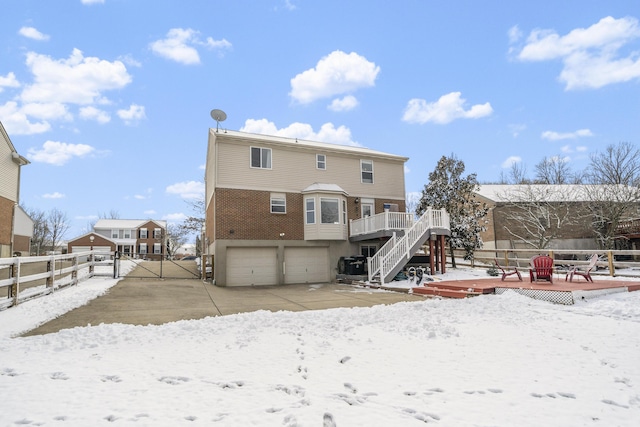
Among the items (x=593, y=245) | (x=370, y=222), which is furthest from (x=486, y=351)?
(x=593, y=245)

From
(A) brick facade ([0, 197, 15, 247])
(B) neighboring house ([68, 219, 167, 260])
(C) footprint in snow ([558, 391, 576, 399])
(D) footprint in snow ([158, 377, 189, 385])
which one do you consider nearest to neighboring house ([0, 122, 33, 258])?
(A) brick facade ([0, 197, 15, 247])

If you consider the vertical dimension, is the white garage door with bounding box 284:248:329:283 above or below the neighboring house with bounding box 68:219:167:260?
below

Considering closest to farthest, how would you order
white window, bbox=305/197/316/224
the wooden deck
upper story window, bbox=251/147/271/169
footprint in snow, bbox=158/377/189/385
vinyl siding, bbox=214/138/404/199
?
footprint in snow, bbox=158/377/189/385, the wooden deck, vinyl siding, bbox=214/138/404/199, upper story window, bbox=251/147/271/169, white window, bbox=305/197/316/224

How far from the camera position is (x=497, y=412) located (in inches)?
134

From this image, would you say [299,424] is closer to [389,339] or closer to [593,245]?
[389,339]

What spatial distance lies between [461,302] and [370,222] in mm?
8656

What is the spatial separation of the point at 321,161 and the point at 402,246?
6887 mm

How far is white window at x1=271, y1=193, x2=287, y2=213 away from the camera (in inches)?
711

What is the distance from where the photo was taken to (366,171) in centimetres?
2066

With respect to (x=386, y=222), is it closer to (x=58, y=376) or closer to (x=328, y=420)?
(x=328, y=420)

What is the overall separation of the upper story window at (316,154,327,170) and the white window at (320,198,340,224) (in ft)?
7.41

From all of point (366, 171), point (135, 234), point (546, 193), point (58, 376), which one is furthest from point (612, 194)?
point (135, 234)

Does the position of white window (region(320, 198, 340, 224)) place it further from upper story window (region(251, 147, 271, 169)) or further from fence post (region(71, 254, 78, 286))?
fence post (region(71, 254, 78, 286))

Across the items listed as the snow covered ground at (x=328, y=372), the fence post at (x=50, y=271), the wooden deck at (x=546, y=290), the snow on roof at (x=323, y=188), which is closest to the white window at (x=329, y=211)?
the snow on roof at (x=323, y=188)
